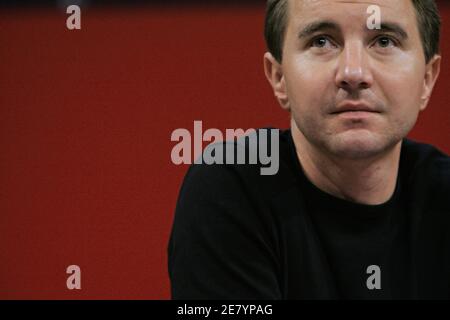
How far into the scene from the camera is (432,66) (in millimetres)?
1017

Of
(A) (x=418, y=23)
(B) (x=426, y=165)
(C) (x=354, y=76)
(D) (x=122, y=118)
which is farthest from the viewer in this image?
(D) (x=122, y=118)

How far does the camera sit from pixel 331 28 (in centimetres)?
Result: 87

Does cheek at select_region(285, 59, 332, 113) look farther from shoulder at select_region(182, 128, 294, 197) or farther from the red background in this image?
the red background

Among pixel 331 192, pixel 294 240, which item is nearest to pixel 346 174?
pixel 331 192

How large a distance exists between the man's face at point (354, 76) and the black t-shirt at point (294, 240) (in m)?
0.10

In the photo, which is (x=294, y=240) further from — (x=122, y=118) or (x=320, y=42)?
(x=122, y=118)

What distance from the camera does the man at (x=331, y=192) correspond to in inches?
33.6

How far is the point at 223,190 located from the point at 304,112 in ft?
0.51

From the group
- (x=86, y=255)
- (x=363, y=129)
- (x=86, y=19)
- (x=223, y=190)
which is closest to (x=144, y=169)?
(x=86, y=255)

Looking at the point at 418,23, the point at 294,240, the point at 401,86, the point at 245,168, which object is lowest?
the point at 294,240

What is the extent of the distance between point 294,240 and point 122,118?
2.65 feet

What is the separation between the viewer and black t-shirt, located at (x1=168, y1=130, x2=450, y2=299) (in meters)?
0.85

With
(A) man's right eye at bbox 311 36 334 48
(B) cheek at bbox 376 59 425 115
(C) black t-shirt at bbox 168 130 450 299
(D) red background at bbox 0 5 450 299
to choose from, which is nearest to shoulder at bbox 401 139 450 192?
(C) black t-shirt at bbox 168 130 450 299

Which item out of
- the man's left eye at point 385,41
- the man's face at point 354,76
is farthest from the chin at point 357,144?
the man's left eye at point 385,41
